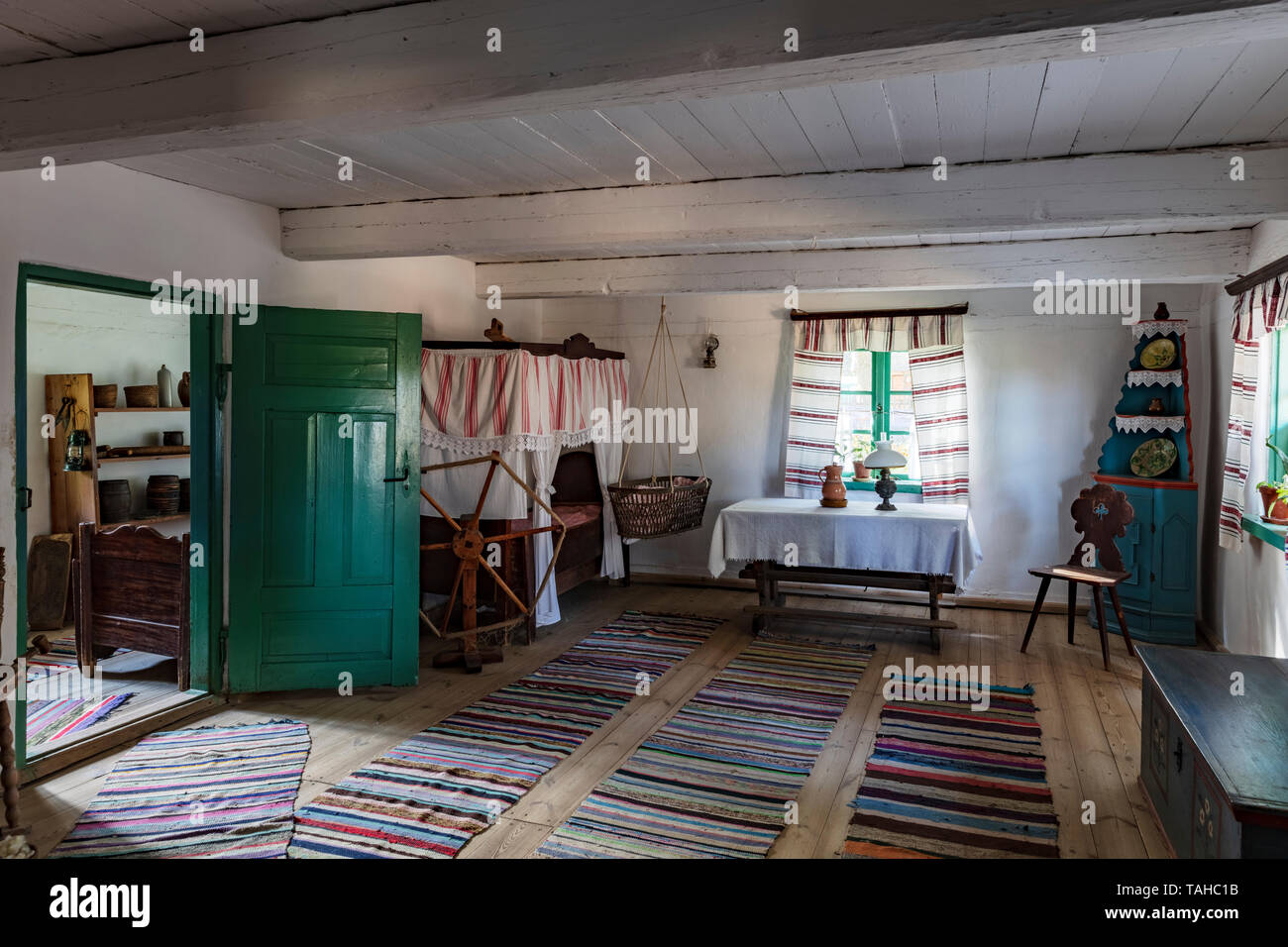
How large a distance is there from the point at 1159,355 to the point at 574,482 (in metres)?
4.47

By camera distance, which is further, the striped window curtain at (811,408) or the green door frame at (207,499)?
the striped window curtain at (811,408)

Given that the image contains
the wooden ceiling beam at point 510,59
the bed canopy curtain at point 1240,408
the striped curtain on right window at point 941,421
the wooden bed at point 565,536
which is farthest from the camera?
the striped curtain on right window at point 941,421

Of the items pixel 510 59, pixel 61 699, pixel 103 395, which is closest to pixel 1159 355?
pixel 510 59

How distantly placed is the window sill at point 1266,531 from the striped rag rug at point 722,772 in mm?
2208

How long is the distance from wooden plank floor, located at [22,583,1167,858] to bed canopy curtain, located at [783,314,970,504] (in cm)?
122

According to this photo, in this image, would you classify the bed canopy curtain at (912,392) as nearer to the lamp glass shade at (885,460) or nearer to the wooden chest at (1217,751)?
the lamp glass shade at (885,460)

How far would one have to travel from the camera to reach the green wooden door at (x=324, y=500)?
472 centimetres

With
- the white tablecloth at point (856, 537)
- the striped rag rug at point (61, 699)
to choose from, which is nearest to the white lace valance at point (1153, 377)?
the white tablecloth at point (856, 537)

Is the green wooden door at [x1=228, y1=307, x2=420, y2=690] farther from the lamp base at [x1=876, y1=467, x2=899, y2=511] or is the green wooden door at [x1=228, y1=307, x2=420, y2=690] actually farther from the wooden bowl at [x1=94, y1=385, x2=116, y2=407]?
the lamp base at [x1=876, y1=467, x2=899, y2=511]

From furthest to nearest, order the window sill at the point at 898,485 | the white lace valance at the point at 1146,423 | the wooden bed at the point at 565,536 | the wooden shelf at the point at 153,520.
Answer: the window sill at the point at 898,485 → the wooden shelf at the point at 153,520 → the white lace valance at the point at 1146,423 → the wooden bed at the point at 565,536

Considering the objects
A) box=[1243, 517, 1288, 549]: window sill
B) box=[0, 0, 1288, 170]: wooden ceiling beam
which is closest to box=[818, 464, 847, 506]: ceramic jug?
box=[1243, 517, 1288, 549]: window sill

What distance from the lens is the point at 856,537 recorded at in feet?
19.7

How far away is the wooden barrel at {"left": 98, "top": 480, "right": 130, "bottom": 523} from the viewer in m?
6.39
